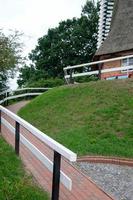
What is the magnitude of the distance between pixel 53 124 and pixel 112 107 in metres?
2.06

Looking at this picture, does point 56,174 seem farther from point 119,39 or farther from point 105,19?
point 105,19

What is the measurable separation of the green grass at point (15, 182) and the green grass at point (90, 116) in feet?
10.0

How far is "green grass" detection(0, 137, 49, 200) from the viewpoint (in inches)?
286

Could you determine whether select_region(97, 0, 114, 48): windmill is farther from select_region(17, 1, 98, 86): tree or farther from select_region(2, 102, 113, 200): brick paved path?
select_region(2, 102, 113, 200): brick paved path

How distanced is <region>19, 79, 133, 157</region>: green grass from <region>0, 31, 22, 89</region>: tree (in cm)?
315

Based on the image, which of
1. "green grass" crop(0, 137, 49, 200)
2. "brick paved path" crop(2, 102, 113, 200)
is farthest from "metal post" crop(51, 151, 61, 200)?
"brick paved path" crop(2, 102, 113, 200)

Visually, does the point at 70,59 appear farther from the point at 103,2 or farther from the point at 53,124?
the point at 53,124

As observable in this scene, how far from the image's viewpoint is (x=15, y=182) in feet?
26.1

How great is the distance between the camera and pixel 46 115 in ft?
56.1

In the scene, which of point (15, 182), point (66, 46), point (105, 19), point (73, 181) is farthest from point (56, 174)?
point (66, 46)

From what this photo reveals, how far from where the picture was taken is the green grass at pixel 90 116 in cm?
1292

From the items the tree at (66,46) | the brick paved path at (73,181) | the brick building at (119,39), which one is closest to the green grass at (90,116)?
the brick paved path at (73,181)

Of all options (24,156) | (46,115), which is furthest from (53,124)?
(24,156)

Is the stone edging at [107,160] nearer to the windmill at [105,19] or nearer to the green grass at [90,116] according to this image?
the green grass at [90,116]
